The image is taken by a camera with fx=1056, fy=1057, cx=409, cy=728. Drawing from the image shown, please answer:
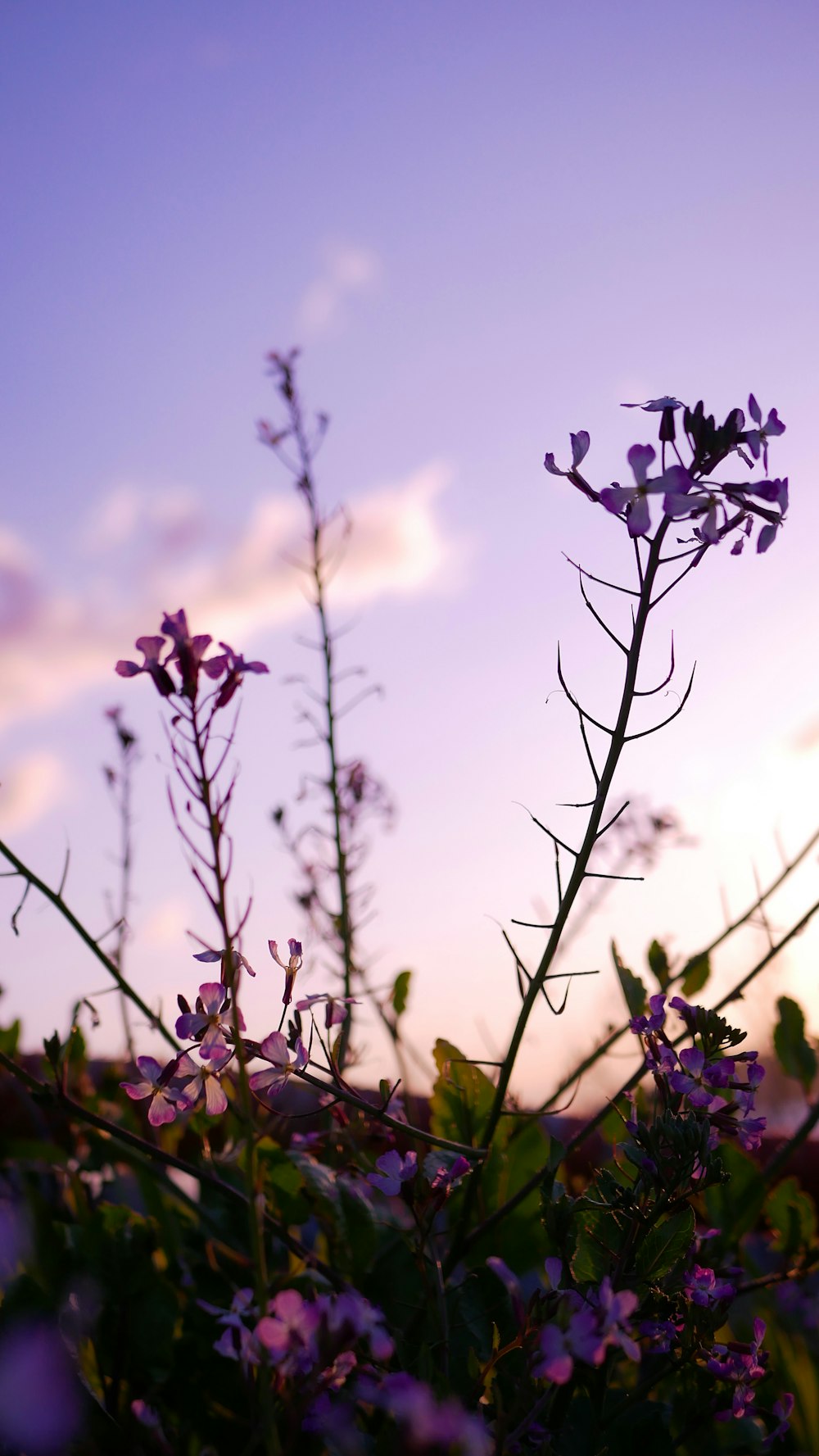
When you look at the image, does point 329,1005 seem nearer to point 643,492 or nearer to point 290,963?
point 290,963

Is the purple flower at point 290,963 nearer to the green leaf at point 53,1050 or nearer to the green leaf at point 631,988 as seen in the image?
the green leaf at point 53,1050

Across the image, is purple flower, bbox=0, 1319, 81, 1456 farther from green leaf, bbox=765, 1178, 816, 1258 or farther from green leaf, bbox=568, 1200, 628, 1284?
green leaf, bbox=765, 1178, 816, 1258

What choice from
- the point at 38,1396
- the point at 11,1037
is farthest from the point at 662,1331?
the point at 11,1037

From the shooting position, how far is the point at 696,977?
1.60 meters

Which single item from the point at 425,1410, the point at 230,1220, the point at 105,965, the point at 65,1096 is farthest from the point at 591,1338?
the point at 230,1220

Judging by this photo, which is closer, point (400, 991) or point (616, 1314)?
point (616, 1314)

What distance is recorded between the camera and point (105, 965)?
4.02 feet

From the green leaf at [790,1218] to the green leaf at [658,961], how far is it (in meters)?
0.40

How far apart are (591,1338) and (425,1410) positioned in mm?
173

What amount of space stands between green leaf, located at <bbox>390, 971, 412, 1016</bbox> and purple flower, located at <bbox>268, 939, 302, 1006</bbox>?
555 millimetres

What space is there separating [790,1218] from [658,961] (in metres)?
0.44

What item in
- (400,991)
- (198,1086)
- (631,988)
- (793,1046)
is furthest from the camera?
(793,1046)

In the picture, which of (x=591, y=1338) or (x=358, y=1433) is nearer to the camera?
(x=591, y=1338)

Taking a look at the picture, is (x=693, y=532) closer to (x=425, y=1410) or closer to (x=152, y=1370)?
(x=425, y=1410)
